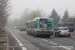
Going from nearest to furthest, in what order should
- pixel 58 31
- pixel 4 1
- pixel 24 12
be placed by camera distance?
pixel 4 1 → pixel 58 31 → pixel 24 12

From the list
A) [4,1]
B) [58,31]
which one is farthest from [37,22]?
[4,1]

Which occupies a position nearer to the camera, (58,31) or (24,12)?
(58,31)

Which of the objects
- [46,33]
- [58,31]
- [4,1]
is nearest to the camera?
[4,1]

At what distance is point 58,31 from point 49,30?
2.44m

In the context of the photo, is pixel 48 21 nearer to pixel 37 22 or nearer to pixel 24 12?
pixel 37 22

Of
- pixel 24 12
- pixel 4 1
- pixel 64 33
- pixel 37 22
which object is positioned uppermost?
pixel 24 12

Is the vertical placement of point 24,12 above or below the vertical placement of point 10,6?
above

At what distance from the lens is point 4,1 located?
54.2 ft

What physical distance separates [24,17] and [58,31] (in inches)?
2945

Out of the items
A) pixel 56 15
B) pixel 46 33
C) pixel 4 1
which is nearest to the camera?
pixel 4 1

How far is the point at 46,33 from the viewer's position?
1997 cm

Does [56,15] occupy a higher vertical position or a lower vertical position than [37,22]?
higher

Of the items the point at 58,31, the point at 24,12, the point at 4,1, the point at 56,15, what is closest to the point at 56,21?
the point at 56,15

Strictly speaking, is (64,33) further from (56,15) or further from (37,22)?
(56,15)
